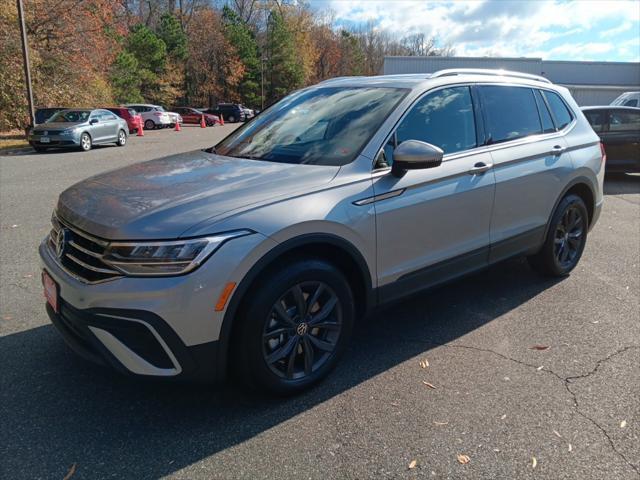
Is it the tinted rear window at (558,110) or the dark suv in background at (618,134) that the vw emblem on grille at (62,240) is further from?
the dark suv in background at (618,134)

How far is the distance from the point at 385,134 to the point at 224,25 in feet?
198

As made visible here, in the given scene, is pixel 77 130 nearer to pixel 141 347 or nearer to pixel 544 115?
pixel 544 115

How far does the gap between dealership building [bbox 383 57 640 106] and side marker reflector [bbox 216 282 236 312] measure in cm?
3831

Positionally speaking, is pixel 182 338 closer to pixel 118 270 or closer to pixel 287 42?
pixel 118 270

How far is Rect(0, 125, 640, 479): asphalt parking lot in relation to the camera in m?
2.46

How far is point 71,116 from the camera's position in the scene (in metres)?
18.2

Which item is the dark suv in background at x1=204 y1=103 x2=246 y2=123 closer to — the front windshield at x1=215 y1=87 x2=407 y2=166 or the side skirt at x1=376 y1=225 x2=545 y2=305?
the front windshield at x1=215 y1=87 x2=407 y2=166

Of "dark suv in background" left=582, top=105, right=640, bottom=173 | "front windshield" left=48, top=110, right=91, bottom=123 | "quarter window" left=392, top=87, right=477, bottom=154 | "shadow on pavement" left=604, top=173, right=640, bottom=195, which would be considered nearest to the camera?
"quarter window" left=392, top=87, right=477, bottom=154

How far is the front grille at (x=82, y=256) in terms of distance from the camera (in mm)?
2543

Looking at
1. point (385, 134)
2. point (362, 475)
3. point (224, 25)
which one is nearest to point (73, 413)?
point (362, 475)

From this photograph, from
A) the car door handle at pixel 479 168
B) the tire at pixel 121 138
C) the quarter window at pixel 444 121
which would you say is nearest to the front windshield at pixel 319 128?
the quarter window at pixel 444 121

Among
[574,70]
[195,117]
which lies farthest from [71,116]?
[574,70]

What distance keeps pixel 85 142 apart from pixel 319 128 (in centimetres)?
1662

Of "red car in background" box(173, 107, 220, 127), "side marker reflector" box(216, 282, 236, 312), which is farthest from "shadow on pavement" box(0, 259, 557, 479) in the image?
"red car in background" box(173, 107, 220, 127)
